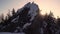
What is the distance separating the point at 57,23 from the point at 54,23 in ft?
4.10

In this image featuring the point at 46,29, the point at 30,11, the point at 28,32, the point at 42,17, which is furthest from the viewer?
the point at 30,11

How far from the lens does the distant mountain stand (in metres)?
45.7

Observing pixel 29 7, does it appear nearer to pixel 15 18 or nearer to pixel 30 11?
pixel 30 11

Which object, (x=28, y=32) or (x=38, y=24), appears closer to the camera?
(x=28, y=32)

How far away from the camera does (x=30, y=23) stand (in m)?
47.8

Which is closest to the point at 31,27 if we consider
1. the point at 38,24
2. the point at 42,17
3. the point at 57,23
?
the point at 38,24

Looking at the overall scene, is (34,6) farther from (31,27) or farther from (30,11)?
(31,27)

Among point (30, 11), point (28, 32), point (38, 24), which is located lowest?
point (28, 32)

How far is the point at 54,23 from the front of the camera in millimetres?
51344

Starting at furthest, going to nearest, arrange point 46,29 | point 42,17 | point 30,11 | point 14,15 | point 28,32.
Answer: point 14,15 < point 30,11 < point 42,17 < point 46,29 < point 28,32

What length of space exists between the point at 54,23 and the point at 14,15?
13931 millimetres

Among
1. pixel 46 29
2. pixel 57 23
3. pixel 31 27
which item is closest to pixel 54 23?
pixel 57 23

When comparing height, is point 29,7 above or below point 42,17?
above

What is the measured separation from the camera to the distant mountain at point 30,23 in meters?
45.7
